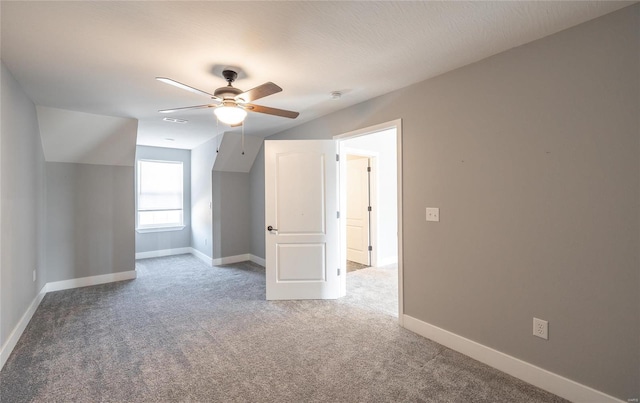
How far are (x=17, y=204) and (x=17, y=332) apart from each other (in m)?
1.18

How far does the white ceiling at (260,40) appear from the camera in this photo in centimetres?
167

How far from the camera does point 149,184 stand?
6137mm

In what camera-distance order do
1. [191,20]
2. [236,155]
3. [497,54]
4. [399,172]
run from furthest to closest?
[236,155] < [399,172] < [497,54] < [191,20]

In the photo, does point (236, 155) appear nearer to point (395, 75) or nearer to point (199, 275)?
point (199, 275)

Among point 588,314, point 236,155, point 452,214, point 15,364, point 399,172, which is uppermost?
point 236,155

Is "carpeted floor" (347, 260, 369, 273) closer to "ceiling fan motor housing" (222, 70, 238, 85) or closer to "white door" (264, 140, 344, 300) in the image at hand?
"white door" (264, 140, 344, 300)

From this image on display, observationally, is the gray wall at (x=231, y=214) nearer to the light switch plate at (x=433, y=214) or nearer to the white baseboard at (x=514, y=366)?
the white baseboard at (x=514, y=366)

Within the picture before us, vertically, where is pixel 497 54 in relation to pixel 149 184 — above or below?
above

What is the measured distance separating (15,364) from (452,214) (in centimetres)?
377

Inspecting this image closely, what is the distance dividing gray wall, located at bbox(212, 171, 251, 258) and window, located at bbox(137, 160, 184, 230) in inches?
61.1

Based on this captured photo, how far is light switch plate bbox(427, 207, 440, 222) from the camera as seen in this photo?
262cm

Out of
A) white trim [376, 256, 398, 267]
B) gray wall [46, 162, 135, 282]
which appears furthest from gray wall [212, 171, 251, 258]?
white trim [376, 256, 398, 267]

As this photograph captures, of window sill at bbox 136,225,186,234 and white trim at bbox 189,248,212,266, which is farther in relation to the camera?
window sill at bbox 136,225,186,234

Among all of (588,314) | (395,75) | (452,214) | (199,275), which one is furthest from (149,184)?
(588,314)
